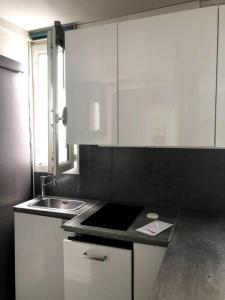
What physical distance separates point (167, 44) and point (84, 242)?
1.27 metres

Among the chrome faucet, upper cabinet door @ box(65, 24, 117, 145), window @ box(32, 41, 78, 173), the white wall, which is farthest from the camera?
window @ box(32, 41, 78, 173)

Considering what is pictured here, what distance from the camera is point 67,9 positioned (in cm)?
188

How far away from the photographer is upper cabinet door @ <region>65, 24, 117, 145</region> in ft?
5.49

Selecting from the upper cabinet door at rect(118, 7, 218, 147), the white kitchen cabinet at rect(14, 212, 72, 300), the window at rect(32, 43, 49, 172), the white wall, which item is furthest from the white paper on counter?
the white wall

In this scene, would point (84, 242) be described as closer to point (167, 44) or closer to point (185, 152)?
point (185, 152)

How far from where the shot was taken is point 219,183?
72.3 inches

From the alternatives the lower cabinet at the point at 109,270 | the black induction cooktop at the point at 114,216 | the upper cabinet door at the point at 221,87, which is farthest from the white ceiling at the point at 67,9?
the lower cabinet at the point at 109,270

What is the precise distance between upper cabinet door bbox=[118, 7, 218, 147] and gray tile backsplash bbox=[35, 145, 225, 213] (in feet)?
1.33

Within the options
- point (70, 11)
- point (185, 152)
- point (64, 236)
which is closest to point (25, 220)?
point (64, 236)

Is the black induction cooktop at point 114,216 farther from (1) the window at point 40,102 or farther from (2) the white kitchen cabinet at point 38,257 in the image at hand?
(1) the window at point 40,102

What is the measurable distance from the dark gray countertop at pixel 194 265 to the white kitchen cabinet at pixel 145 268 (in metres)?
0.15

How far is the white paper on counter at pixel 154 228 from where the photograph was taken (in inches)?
59.6

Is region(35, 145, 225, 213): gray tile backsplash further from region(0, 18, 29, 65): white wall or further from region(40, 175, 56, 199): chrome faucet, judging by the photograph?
region(0, 18, 29, 65): white wall

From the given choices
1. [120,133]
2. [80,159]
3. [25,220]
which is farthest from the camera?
[80,159]
